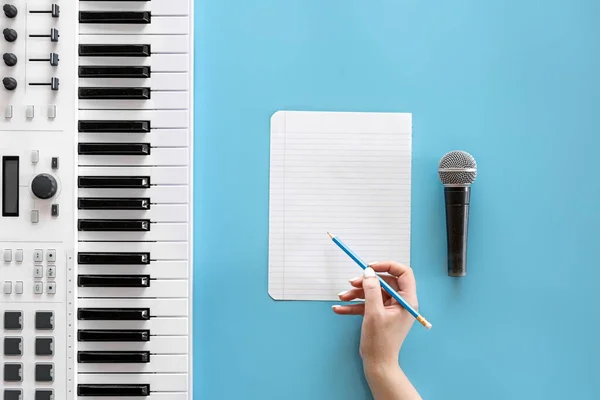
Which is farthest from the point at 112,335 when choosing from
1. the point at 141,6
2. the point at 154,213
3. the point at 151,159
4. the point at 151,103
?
the point at 141,6

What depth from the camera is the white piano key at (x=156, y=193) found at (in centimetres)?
111

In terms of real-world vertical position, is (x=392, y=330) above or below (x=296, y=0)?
below

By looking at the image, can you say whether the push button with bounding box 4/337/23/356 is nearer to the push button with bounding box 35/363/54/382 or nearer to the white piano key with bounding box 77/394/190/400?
the push button with bounding box 35/363/54/382

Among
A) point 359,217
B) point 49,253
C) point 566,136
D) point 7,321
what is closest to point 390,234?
point 359,217

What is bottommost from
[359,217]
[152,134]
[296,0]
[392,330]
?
[392,330]

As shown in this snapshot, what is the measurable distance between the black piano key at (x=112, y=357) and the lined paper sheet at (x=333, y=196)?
1.07 ft

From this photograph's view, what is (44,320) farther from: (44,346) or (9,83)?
(9,83)

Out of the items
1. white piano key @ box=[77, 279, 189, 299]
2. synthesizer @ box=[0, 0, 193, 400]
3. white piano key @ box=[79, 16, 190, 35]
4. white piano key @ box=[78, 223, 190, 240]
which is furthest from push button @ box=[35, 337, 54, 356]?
white piano key @ box=[79, 16, 190, 35]

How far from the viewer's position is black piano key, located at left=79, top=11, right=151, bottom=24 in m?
1.10

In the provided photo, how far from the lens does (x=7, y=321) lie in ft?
3.57

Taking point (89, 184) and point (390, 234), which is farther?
point (390, 234)

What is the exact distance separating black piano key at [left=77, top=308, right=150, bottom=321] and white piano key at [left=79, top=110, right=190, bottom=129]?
0.40 meters

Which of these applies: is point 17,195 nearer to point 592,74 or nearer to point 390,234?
point 390,234

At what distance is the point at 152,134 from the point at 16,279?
1.39 ft
